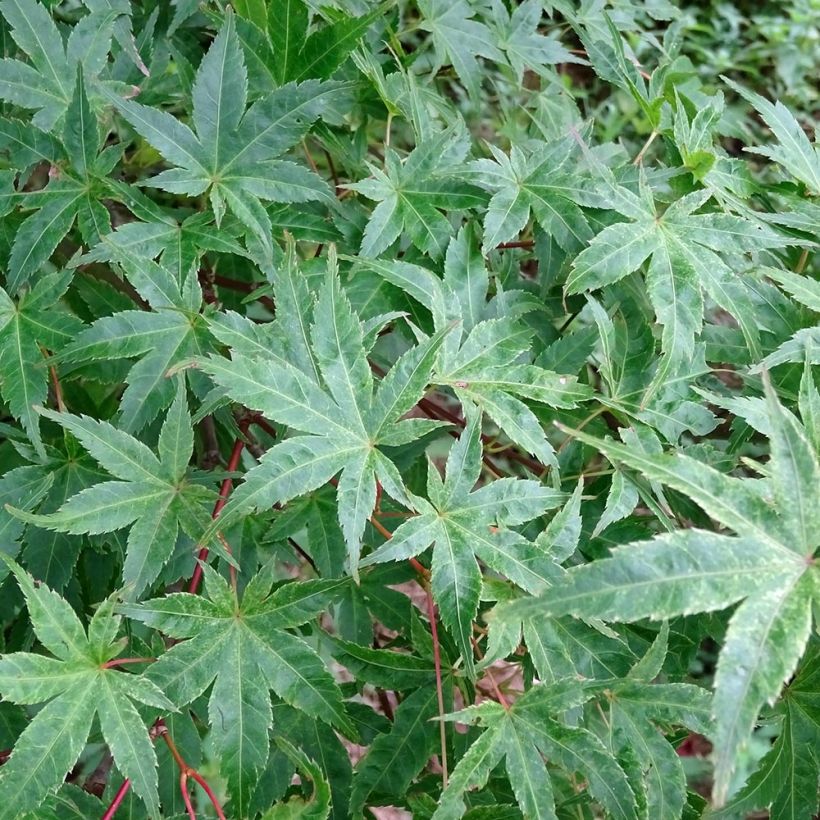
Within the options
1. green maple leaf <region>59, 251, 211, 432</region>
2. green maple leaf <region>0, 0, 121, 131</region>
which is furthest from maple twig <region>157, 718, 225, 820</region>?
green maple leaf <region>0, 0, 121, 131</region>

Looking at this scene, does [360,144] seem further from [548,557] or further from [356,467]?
[548,557]

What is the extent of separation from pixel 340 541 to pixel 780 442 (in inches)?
25.4

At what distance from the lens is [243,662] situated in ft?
3.22

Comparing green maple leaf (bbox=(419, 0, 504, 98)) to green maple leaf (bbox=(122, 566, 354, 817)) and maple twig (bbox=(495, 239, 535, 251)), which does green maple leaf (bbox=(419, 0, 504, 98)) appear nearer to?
maple twig (bbox=(495, 239, 535, 251))

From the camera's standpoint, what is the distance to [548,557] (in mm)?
950

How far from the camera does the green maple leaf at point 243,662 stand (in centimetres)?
94

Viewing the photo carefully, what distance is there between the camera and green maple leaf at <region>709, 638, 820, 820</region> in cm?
104

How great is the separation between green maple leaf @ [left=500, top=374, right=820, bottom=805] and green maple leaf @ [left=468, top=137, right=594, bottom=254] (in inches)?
19.3

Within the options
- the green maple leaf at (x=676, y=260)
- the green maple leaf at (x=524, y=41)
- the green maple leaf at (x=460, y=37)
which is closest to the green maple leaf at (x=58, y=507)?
the green maple leaf at (x=676, y=260)

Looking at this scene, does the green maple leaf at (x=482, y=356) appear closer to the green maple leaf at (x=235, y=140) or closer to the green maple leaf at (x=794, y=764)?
the green maple leaf at (x=235, y=140)

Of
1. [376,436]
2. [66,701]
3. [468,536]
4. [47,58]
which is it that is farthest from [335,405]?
[47,58]

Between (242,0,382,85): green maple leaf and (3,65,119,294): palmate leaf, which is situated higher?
(242,0,382,85): green maple leaf

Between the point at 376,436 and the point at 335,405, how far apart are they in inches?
2.4

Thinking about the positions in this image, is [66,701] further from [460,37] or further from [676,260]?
[460,37]
